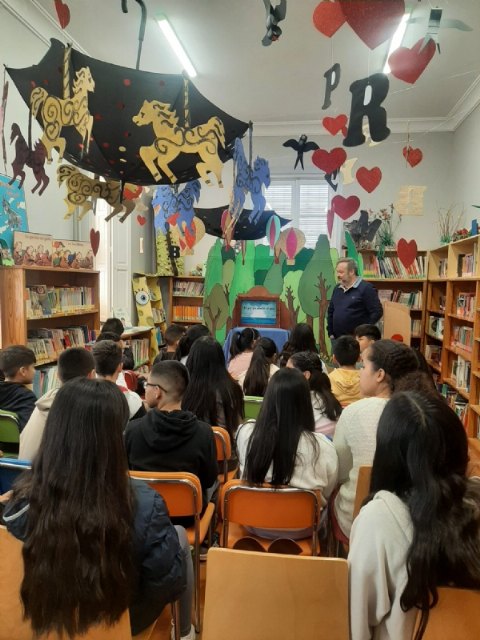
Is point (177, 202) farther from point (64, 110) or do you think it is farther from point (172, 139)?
point (64, 110)

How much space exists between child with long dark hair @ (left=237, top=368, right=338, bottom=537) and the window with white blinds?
18.3 ft

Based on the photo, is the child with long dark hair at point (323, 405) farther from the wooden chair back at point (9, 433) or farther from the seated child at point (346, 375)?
the wooden chair back at point (9, 433)

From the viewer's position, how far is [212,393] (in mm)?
2557

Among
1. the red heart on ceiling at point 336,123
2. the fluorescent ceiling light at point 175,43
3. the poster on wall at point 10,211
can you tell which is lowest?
the poster on wall at point 10,211

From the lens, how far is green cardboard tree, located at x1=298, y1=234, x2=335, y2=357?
6.30 m

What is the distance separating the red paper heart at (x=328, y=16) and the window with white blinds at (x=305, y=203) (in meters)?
5.47

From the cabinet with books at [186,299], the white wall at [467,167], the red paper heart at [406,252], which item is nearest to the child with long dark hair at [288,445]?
the red paper heart at [406,252]

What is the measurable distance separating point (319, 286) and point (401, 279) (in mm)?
1182

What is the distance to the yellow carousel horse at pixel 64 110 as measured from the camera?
6.73ft

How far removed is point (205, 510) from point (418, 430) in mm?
1225

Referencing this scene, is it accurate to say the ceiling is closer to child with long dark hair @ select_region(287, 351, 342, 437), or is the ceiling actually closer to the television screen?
the television screen

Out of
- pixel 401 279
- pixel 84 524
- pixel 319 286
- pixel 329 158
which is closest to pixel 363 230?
pixel 401 279

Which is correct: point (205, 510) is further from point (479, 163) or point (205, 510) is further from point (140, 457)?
point (479, 163)

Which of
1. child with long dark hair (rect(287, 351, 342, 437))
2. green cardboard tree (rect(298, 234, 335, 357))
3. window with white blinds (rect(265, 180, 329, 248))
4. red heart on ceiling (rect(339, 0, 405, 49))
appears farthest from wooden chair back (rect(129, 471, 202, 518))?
window with white blinds (rect(265, 180, 329, 248))
